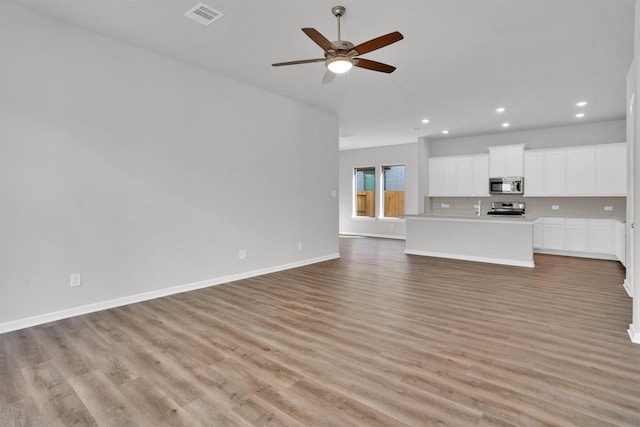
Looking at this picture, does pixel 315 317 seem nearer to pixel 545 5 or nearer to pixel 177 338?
pixel 177 338

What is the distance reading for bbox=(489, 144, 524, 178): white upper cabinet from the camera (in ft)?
25.4

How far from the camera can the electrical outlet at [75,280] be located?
349cm

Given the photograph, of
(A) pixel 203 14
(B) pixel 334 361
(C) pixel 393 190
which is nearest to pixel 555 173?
(C) pixel 393 190

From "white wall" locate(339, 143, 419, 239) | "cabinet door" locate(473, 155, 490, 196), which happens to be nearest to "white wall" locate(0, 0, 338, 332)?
"cabinet door" locate(473, 155, 490, 196)

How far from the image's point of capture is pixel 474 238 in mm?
6699

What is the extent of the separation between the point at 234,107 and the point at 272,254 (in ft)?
7.88

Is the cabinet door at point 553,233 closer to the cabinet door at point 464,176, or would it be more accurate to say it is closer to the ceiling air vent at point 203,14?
the cabinet door at point 464,176

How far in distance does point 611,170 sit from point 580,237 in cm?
145

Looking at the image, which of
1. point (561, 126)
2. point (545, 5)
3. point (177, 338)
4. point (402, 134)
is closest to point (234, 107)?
point (177, 338)

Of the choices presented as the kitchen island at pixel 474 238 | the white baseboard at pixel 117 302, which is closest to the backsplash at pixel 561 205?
the kitchen island at pixel 474 238

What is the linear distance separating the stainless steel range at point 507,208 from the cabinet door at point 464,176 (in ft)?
2.18

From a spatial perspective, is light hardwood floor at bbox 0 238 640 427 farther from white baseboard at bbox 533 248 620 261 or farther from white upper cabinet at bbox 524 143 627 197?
white upper cabinet at bbox 524 143 627 197

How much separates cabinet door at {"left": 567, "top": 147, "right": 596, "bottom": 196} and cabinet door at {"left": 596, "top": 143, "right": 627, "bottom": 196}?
0.08 m

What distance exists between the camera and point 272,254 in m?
5.66
